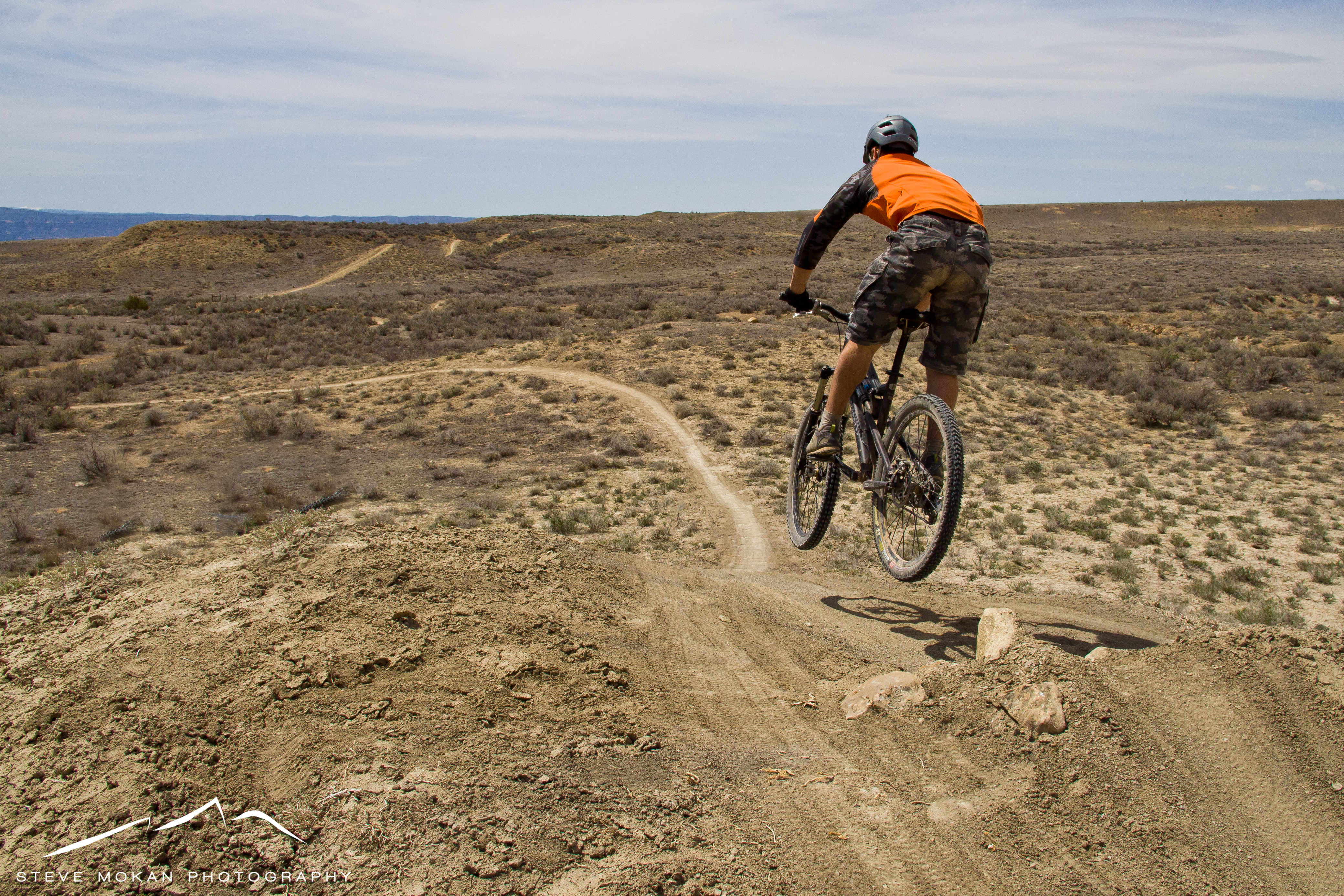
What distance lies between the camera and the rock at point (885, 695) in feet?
12.9

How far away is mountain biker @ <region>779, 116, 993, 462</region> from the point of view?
417 cm

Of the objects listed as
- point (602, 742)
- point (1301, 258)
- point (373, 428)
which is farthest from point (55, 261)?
point (1301, 258)

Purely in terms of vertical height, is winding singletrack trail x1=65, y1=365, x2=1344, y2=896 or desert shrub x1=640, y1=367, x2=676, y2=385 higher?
desert shrub x1=640, y1=367, x2=676, y2=385

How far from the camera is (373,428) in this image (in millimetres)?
17688

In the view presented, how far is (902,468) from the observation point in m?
4.52

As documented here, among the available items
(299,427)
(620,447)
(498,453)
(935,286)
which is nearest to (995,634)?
(935,286)

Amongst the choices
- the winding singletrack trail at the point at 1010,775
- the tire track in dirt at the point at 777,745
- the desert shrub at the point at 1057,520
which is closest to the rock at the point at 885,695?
the winding singletrack trail at the point at 1010,775

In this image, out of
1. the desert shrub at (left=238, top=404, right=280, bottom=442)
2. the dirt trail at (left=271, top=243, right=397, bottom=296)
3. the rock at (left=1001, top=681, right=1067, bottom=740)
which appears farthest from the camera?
the dirt trail at (left=271, top=243, right=397, bottom=296)

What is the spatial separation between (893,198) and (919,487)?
170cm

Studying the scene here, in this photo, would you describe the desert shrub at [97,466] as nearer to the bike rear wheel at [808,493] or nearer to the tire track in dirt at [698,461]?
A: the tire track in dirt at [698,461]

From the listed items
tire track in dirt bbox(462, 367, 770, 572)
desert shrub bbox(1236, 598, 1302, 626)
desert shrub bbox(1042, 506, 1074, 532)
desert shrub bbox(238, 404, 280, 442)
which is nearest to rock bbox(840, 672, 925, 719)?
tire track in dirt bbox(462, 367, 770, 572)

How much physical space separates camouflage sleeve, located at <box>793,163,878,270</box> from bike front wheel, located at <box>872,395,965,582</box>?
117 cm

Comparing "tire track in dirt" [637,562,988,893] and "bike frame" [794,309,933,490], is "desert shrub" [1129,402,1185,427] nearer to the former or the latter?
"tire track in dirt" [637,562,988,893]

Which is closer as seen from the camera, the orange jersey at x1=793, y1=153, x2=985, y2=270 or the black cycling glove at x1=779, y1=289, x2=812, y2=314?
the orange jersey at x1=793, y1=153, x2=985, y2=270
